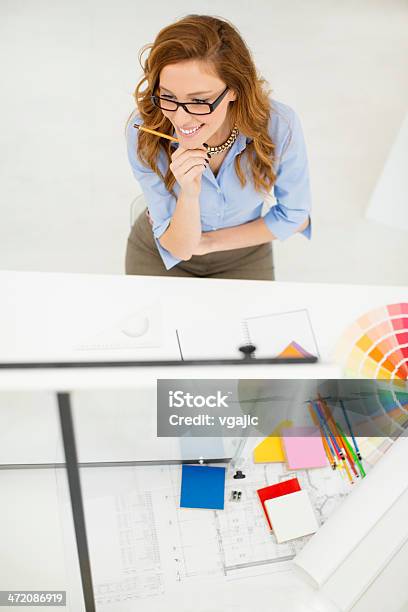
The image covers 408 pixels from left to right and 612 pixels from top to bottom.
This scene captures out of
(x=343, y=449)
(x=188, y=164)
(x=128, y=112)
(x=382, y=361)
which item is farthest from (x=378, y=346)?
(x=128, y=112)

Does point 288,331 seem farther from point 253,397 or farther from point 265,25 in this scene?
point 265,25

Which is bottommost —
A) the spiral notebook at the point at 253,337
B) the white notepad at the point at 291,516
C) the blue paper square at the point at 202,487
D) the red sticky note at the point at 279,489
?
the white notepad at the point at 291,516

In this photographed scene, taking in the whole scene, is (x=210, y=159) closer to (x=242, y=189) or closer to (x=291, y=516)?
(x=242, y=189)

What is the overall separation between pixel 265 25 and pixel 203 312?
2476 mm

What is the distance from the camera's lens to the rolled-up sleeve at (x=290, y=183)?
63.6 inches

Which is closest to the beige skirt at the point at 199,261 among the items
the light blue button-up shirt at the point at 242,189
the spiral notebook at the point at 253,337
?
the light blue button-up shirt at the point at 242,189

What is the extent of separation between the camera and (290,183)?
1718 millimetres

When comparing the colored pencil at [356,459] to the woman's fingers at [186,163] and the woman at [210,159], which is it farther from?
the woman's fingers at [186,163]

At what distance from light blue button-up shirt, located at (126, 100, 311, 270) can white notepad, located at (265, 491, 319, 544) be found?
2.52 feet

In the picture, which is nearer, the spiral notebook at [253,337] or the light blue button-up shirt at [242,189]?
the light blue button-up shirt at [242,189]

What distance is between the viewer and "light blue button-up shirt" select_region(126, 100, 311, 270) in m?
1.61

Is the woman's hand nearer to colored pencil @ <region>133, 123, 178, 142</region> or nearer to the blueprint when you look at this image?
colored pencil @ <region>133, 123, 178, 142</region>

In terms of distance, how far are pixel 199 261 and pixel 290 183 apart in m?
0.44

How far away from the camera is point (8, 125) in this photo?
3.10 m
